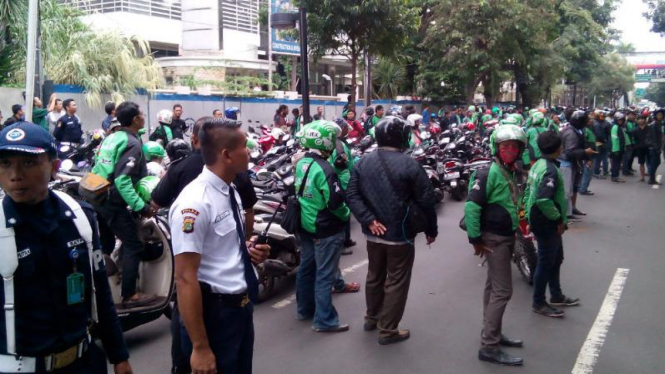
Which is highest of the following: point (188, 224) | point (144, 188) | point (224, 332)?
point (188, 224)

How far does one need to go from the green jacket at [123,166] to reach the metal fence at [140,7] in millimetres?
21496

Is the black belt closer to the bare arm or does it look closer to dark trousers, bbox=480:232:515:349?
the bare arm

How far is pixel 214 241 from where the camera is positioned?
8.68ft

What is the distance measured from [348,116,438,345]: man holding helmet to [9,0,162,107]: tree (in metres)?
12.4

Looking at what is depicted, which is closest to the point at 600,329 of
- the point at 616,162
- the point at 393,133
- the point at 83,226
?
the point at 393,133

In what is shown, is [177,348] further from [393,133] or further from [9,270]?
[393,133]

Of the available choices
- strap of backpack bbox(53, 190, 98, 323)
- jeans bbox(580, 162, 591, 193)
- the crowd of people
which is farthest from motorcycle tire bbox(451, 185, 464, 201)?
strap of backpack bbox(53, 190, 98, 323)

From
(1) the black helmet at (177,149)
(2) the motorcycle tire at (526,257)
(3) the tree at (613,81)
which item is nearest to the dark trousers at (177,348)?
(1) the black helmet at (177,149)

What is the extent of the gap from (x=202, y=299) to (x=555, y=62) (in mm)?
29628

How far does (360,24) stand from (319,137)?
11.1m

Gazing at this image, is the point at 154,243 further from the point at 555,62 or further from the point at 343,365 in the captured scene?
the point at 555,62

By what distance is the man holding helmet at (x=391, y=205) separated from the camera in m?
4.55

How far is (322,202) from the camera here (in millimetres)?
5090

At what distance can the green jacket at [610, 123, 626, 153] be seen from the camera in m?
13.9
